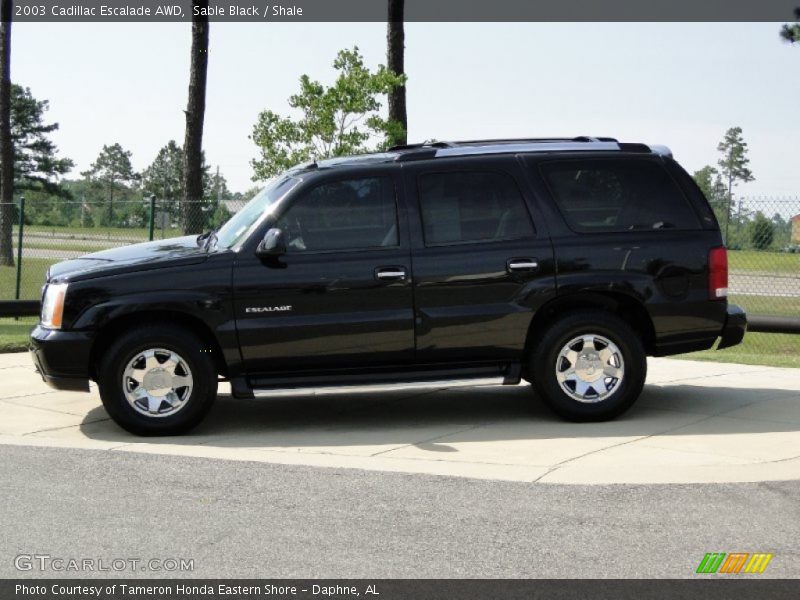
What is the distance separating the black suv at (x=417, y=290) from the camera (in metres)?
8.41

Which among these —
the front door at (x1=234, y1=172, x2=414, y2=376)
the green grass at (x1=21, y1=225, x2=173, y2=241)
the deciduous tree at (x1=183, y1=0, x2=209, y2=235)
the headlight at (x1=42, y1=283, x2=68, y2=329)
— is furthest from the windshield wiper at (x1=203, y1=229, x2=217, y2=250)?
the deciduous tree at (x1=183, y1=0, x2=209, y2=235)

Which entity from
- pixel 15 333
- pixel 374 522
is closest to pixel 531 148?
pixel 374 522

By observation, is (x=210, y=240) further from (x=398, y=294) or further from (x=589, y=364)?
(x=589, y=364)

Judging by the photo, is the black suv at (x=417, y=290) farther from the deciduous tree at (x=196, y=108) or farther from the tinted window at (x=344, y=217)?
the deciduous tree at (x=196, y=108)

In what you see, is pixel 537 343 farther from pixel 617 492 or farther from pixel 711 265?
pixel 617 492

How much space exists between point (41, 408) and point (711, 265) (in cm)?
555

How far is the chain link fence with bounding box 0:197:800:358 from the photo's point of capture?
1559 cm

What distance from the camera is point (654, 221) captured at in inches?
346

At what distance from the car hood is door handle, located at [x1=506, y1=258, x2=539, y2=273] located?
2.25 meters

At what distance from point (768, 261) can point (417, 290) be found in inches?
348

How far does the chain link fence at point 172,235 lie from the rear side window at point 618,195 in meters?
5.40

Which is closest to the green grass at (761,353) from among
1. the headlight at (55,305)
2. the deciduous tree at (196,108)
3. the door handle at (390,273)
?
the door handle at (390,273)
